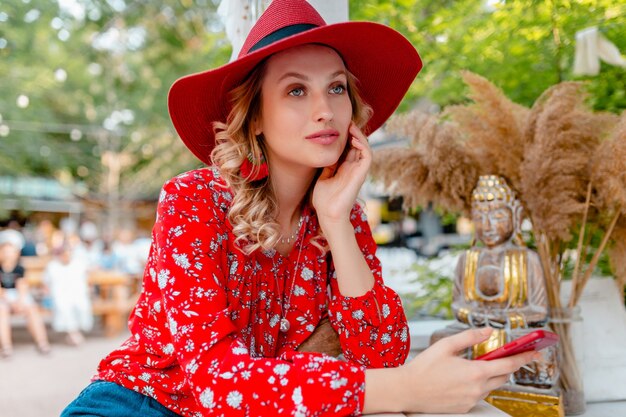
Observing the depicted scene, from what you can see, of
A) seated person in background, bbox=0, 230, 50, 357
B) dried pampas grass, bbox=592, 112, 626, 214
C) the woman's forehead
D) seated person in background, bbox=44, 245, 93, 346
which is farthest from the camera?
seated person in background, bbox=44, 245, 93, 346

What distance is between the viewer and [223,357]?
1.14 meters

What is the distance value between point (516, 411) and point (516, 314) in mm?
316

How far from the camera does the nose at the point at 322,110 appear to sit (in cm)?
139

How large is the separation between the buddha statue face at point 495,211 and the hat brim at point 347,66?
0.45m

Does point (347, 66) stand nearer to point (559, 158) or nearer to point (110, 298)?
point (559, 158)

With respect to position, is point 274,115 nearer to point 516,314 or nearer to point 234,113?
point 234,113

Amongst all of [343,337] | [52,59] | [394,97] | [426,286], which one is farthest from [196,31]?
[343,337]

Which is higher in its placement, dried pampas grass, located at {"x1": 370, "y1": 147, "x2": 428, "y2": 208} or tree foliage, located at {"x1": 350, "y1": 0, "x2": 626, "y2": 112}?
tree foliage, located at {"x1": 350, "y1": 0, "x2": 626, "y2": 112}

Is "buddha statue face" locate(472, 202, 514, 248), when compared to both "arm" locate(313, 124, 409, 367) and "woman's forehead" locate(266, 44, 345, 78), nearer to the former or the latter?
"arm" locate(313, 124, 409, 367)

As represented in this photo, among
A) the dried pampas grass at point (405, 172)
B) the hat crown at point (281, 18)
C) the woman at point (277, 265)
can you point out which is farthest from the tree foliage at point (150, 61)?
the hat crown at point (281, 18)

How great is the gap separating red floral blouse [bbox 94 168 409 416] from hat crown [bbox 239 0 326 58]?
385 mm

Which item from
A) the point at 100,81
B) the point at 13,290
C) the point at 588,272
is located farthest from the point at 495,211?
the point at 100,81

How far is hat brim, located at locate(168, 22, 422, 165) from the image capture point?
140cm

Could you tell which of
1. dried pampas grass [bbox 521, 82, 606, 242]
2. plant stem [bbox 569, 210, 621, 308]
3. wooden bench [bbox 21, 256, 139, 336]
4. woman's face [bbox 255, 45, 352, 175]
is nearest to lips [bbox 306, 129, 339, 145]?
woman's face [bbox 255, 45, 352, 175]
